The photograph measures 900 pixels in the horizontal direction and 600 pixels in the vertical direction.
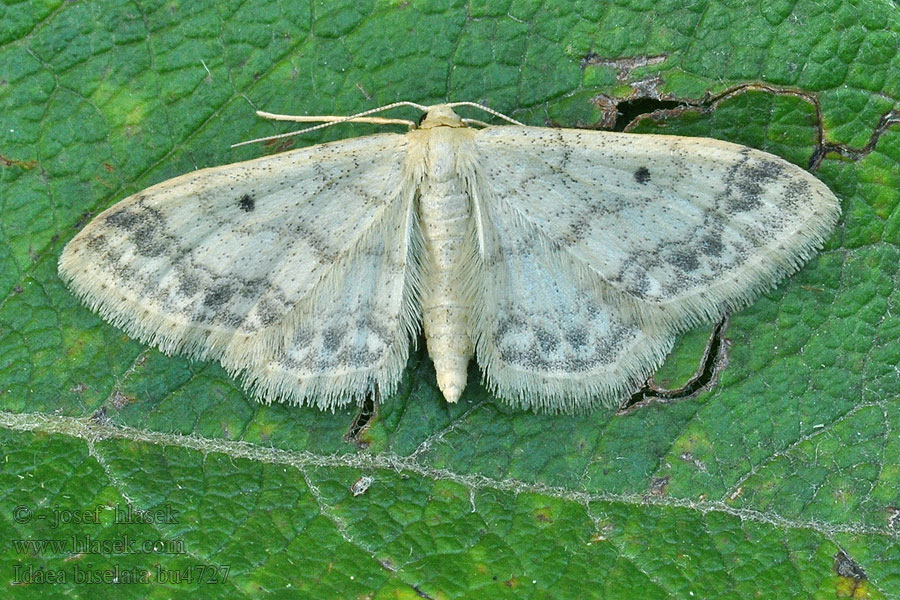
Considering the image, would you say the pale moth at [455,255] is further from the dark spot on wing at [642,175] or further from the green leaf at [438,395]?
the green leaf at [438,395]

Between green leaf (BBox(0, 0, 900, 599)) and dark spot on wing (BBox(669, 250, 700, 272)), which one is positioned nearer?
green leaf (BBox(0, 0, 900, 599))

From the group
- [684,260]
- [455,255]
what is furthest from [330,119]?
[684,260]

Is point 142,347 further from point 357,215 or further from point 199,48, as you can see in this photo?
point 199,48

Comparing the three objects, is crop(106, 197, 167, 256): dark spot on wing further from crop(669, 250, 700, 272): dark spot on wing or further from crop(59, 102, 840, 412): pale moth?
crop(669, 250, 700, 272): dark spot on wing

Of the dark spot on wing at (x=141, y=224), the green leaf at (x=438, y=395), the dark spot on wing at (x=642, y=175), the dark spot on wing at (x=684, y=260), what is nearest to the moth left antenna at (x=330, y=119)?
the green leaf at (x=438, y=395)

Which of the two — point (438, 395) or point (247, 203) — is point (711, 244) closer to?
point (438, 395)

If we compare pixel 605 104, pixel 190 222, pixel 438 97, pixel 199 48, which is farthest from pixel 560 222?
pixel 199 48

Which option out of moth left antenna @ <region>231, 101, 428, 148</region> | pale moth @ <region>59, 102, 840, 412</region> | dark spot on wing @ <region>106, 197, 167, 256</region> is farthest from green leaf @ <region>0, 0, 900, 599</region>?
dark spot on wing @ <region>106, 197, 167, 256</region>
